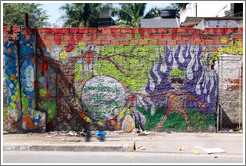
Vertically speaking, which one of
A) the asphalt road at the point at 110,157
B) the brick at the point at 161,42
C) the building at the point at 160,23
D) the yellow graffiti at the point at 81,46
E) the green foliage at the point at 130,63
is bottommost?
the asphalt road at the point at 110,157

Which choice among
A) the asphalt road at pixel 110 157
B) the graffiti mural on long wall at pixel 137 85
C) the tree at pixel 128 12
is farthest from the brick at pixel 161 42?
the tree at pixel 128 12

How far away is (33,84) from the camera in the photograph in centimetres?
803

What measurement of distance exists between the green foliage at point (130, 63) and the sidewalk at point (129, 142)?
137 cm

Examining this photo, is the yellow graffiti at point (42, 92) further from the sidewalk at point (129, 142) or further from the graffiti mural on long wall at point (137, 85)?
the sidewalk at point (129, 142)

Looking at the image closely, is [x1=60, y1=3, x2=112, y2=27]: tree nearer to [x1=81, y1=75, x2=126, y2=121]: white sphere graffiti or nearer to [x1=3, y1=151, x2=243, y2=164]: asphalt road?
[x1=81, y1=75, x2=126, y2=121]: white sphere graffiti

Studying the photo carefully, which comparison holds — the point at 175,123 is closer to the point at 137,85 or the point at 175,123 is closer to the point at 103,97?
the point at 137,85

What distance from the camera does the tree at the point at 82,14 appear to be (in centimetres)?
2973

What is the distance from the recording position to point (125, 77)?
8.06 m

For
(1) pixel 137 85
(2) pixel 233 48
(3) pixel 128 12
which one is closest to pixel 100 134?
(1) pixel 137 85

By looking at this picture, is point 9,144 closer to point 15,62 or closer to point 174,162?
point 15,62

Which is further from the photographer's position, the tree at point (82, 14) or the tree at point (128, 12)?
the tree at point (82, 14)

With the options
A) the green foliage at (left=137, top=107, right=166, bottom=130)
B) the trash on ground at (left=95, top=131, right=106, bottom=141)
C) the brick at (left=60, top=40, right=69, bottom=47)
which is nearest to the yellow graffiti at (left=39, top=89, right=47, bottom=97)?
the brick at (left=60, top=40, right=69, bottom=47)

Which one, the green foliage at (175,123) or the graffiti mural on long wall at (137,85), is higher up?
the graffiti mural on long wall at (137,85)

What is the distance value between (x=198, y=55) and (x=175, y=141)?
2.28 metres
